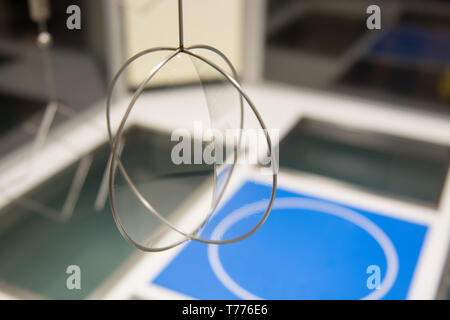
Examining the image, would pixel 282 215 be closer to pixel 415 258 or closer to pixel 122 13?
pixel 415 258

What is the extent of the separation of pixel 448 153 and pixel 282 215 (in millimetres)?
1273

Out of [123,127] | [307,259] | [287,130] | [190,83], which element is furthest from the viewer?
[190,83]

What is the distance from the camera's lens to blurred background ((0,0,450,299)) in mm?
2818

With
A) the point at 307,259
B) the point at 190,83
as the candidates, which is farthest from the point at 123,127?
the point at 190,83

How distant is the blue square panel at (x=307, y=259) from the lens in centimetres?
248

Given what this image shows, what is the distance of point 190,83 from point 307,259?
6.63ft

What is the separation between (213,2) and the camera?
4211 millimetres

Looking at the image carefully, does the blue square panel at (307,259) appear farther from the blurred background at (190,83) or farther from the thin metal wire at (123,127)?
the thin metal wire at (123,127)

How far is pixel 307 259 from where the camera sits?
105 inches

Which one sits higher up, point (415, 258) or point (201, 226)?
point (201, 226)

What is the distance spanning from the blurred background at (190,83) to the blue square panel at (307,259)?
23cm

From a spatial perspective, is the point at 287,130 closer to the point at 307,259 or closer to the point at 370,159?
the point at 370,159
